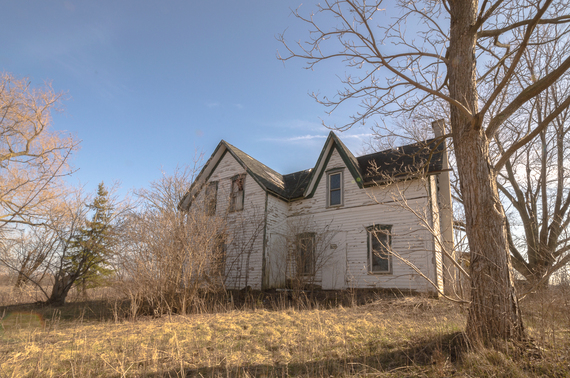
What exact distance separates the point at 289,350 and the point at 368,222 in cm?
925

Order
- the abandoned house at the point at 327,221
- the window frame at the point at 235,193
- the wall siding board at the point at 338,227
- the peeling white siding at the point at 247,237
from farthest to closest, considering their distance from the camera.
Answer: the window frame at the point at 235,193 < the peeling white siding at the point at 247,237 < the abandoned house at the point at 327,221 < the wall siding board at the point at 338,227

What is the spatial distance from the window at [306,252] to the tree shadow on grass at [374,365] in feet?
→ 28.1

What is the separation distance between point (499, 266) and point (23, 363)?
268 inches

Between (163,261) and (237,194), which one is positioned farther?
(237,194)

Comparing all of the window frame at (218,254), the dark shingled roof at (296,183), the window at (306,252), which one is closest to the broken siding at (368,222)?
the dark shingled roof at (296,183)

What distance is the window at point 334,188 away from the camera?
14555 millimetres

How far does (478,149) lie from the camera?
15.0 ft

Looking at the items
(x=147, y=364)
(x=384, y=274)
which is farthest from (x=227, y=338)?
(x=384, y=274)

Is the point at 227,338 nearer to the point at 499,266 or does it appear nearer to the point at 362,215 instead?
the point at 499,266

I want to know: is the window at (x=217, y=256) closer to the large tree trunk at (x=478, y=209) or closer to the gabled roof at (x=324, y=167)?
the gabled roof at (x=324, y=167)

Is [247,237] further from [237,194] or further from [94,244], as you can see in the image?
[94,244]

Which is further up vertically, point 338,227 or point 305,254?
point 338,227

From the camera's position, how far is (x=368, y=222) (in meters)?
13.2

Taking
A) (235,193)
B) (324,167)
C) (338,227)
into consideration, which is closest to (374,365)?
(338,227)
